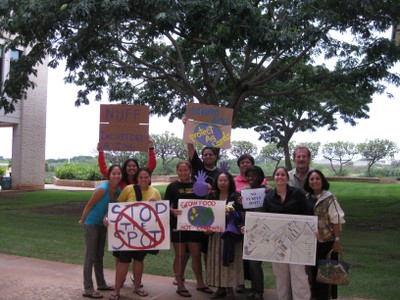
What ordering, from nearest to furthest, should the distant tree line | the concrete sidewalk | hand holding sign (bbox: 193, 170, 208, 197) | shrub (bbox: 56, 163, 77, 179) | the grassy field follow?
hand holding sign (bbox: 193, 170, 208, 197) < the concrete sidewalk < the grassy field < shrub (bbox: 56, 163, 77, 179) < the distant tree line

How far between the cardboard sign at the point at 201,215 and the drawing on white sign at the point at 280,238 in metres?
0.40

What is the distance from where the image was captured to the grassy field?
6.11 metres

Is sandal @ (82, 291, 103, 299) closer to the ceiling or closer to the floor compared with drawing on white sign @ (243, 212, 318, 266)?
closer to the floor

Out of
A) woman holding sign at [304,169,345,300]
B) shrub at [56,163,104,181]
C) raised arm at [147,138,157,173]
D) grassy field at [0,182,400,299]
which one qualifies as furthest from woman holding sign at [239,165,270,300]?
shrub at [56,163,104,181]

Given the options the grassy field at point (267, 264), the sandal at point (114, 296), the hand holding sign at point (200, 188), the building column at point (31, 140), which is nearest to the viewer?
the sandal at point (114, 296)

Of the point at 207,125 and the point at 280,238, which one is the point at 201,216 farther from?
the point at 207,125

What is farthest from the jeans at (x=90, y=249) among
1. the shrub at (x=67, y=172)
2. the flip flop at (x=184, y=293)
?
the shrub at (x=67, y=172)

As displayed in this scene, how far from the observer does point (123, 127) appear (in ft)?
20.9

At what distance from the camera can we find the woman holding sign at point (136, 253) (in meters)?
4.96

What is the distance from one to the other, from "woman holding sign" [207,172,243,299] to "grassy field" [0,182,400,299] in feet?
3.54

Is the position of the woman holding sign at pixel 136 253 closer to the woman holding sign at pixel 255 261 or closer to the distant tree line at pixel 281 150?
the woman holding sign at pixel 255 261

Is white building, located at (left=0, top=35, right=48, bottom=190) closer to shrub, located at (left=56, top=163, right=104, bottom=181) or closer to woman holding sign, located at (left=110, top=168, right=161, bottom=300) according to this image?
shrub, located at (left=56, top=163, right=104, bottom=181)

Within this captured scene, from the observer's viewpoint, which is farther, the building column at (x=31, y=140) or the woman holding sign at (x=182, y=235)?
the building column at (x=31, y=140)

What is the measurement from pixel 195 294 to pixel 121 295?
906 millimetres
